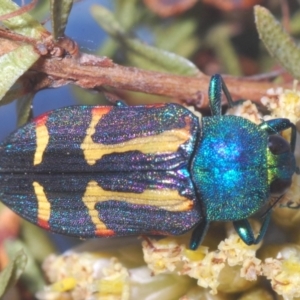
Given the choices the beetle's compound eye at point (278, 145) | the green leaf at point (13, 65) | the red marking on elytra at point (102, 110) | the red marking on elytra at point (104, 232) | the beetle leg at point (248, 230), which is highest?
the green leaf at point (13, 65)

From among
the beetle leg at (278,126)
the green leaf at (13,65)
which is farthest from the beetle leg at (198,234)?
the green leaf at (13,65)

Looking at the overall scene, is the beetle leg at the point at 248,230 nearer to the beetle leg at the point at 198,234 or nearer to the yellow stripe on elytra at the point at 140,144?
the beetle leg at the point at 198,234

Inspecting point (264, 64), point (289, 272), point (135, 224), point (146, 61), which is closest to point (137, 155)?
point (135, 224)

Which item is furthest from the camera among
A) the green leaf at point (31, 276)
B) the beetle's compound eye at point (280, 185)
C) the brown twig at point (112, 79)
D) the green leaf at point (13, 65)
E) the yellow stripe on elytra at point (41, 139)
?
the green leaf at point (31, 276)

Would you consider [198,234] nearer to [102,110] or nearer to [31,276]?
[102,110]

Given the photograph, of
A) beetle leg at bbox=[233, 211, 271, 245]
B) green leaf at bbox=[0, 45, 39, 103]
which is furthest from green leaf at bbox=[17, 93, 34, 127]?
beetle leg at bbox=[233, 211, 271, 245]

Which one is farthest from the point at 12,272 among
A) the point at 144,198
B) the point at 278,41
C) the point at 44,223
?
the point at 278,41
